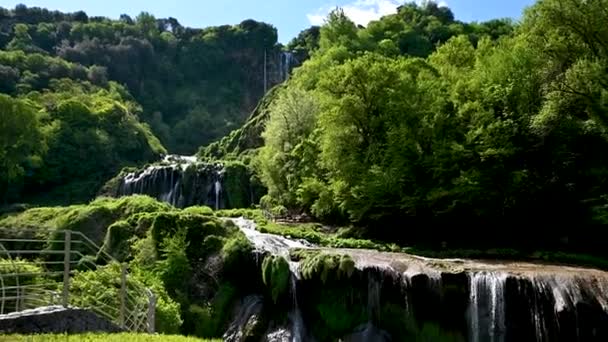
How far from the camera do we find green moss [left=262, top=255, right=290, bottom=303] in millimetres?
19031

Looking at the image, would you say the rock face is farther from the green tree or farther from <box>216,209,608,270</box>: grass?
the green tree

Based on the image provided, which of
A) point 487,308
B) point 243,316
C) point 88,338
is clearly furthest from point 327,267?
point 88,338

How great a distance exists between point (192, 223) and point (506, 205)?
13.0 metres

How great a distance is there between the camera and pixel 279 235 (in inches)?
998

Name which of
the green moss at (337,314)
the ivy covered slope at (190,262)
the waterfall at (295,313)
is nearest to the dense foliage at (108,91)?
the ivy covered slope at (190,262)

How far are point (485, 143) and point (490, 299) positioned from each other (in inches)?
341

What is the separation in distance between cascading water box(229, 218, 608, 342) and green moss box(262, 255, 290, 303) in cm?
111

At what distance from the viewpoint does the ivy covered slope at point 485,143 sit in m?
22.6

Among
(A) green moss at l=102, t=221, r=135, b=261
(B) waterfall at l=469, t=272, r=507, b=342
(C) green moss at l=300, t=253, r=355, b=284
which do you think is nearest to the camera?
(B) waterfall at l=469, t=272, r=507, b=342

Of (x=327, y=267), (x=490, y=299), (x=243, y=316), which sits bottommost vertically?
(x=243, y=316)

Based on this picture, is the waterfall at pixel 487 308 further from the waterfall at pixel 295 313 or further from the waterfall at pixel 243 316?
the waterfall at pixel 243 316

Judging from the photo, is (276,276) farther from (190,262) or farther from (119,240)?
(119,240)

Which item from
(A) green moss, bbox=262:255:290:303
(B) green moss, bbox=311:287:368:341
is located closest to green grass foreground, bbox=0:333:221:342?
(B) green moss, bbox=311:287:368:341

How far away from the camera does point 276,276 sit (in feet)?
63.0
